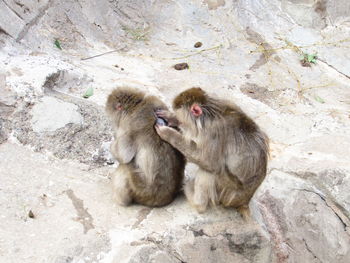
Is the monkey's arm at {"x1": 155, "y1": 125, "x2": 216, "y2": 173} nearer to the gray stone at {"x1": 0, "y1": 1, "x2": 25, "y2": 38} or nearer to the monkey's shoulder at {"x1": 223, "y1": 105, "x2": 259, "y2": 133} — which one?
the monkey's shoulder at {"x1": 223, "y1": 105, "x2": 259, "y2": 133}

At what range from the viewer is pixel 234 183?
16.5 ft

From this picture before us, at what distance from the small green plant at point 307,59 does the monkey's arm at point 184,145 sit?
5571mm

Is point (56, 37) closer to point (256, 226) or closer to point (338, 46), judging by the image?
point (256, 226)

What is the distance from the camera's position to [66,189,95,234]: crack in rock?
5031mm

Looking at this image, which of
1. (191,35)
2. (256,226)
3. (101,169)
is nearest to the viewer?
(256,226)

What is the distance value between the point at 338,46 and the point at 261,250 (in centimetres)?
628

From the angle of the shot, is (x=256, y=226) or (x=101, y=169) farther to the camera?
(x=101, y=169)

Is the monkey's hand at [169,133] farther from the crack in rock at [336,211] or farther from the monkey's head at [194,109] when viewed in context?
the crack in rock at [336,211]

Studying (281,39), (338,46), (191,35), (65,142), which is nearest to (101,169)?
(65,142)

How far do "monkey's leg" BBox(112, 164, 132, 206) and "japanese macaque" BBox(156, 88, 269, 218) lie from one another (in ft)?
2.02

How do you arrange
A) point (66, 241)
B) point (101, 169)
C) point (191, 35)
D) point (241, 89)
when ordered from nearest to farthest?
1. point (66, 241)
2. point (101, 169)
3. point (241, 89)
4. point (191, 35)

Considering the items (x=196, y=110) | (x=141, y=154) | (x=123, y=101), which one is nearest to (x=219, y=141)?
(x=196, y=110)

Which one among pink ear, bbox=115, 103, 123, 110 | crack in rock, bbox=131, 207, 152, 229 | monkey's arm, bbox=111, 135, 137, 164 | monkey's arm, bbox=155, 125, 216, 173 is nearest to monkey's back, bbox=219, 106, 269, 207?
monkey's arm, bbox=155, 125, 216, 173

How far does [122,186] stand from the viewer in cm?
522
